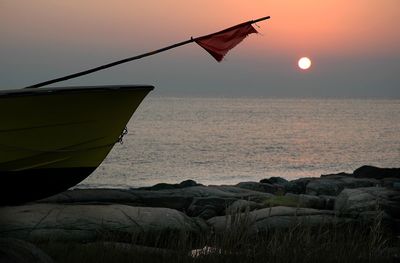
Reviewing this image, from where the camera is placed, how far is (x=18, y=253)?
17.1ft

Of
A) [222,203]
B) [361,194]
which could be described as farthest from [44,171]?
[361,194]

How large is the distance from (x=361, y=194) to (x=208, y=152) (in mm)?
32639

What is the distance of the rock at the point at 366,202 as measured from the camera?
12906 mm

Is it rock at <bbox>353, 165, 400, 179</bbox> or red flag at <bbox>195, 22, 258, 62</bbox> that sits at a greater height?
red flag at <bbox>195, 22, 258, 62</bbox>

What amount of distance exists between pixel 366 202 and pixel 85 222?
19.4 feet

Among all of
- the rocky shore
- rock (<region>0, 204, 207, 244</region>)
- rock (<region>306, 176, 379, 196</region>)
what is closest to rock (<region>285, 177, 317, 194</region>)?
rock (<region>306, 176, 379, 196</region>)

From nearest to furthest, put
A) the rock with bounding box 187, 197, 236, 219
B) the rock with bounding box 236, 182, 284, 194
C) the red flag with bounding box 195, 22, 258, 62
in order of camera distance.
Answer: the red flag with bounding box 195, 22, 258, 62 < the rock with bounding box 187, 197, 236, 219 < the rock with bounding box 236, 182, 284, 194

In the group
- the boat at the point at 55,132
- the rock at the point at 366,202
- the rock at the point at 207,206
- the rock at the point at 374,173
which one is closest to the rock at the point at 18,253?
the boat at the point at 55,132

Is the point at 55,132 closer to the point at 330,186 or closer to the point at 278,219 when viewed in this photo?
the point at 278,219

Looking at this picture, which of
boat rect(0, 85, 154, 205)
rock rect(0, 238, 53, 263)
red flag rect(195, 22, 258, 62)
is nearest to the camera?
rock rect(0, 238, 53, 263)

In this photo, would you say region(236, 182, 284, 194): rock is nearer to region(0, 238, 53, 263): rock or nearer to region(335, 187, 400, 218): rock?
region(335, 187, 400, 218): rock

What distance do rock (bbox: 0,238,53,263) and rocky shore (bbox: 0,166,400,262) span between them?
3090 millimetres

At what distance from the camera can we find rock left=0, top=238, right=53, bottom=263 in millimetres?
5148

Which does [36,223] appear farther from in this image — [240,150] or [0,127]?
[240,150]
